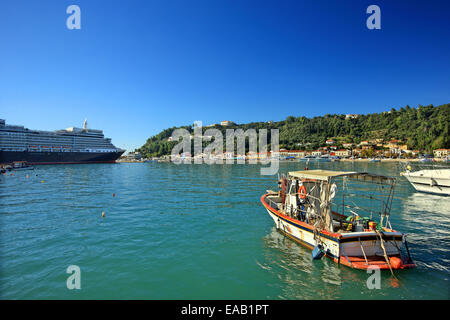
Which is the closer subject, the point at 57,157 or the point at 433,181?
the point at 433,181

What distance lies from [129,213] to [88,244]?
562 cm

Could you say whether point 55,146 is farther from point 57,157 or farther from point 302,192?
point 302,192

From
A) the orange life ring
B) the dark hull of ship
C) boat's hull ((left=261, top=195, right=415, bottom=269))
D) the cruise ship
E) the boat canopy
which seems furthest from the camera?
the cruise ship

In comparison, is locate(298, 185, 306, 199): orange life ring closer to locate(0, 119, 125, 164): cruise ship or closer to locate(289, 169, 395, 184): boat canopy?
locate(289, 169, 395, 184): boat canopy

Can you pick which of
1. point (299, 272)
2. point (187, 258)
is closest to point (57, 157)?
point (187, 258)

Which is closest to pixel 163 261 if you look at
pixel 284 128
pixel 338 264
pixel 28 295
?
pixel 28 295

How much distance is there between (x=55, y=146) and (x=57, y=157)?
559cm

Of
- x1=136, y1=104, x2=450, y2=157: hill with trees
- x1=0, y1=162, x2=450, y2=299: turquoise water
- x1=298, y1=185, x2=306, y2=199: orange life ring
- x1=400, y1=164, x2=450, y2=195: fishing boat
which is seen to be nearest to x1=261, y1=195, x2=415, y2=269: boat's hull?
x1=0, y1=162, x2=450, y2=299: turquoise water

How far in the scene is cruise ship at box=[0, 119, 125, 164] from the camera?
7791cm

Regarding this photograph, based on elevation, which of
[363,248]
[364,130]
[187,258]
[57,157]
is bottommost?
[187,258]

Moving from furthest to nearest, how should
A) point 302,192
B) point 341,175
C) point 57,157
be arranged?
1. point 57,157
2. point 302,192
3. point 341,175

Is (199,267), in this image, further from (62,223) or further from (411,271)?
(62,223)

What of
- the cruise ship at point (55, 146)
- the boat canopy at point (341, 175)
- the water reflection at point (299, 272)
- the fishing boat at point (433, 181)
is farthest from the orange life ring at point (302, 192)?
the cruise ship at point (55, 146)

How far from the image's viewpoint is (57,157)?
86750 mm
